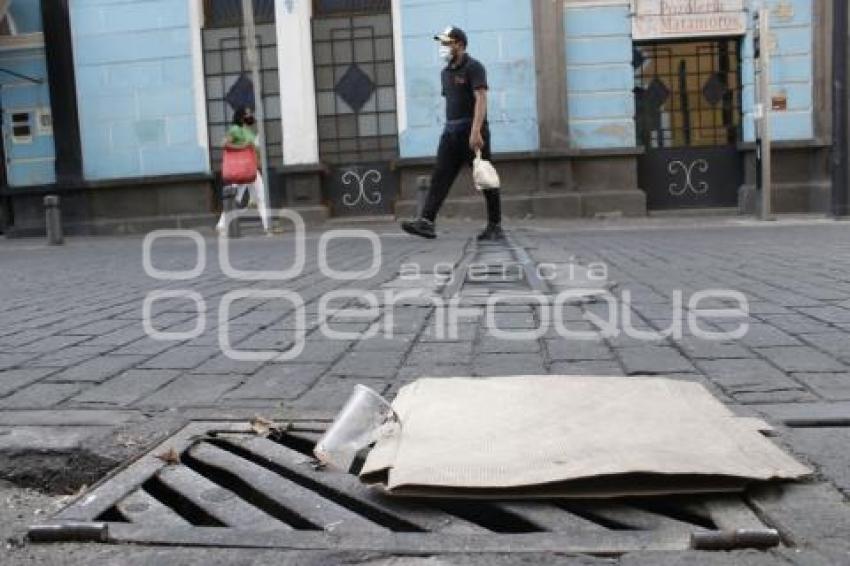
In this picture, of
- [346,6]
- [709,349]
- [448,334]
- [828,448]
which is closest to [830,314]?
[709,349]

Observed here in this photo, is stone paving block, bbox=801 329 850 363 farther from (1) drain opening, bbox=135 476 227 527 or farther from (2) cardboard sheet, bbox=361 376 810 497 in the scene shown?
(1) drain opening, bbox=135 476 227 527

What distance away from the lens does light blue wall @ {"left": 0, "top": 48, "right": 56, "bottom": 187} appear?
15.7 metres

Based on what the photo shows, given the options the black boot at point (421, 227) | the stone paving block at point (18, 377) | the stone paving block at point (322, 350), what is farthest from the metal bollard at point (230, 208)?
the stone paving block at point (18, 377)

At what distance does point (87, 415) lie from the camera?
291 cm

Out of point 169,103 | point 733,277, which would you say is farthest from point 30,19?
point 733,277

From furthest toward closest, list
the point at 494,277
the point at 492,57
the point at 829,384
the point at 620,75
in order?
the point at 492,57
the point at 620,75
the point at 494,277
the point at 829,384

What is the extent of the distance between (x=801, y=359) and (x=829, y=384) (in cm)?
41

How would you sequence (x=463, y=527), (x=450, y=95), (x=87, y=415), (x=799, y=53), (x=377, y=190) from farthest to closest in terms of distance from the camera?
(x=377, y=190)
(x=799, y=53)
(x=450, y=95)
(x=87, y=415)
(x=463, y=527)

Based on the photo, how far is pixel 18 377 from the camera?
3588 millimetres

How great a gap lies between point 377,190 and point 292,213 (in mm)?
1505

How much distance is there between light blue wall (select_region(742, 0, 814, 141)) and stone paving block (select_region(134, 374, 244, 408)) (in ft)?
41.2

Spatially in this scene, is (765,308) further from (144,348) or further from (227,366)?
(144,348)

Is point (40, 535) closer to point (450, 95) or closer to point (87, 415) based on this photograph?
point (87, 415)

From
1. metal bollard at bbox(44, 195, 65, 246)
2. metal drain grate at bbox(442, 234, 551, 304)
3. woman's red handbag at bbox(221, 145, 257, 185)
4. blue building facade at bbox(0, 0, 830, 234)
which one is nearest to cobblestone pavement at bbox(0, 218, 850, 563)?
metal drain grate at bbox(442, 234, 551, 304)
